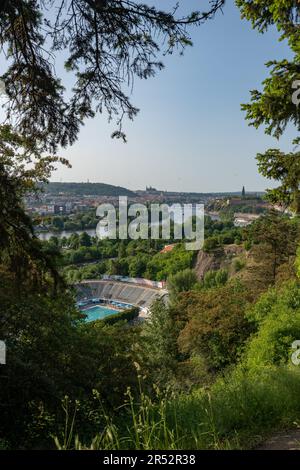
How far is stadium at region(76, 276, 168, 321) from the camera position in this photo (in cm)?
4900

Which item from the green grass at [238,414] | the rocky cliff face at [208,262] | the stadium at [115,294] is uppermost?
the green grass at [238,414]

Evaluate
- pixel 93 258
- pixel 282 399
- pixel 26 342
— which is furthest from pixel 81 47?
pixel 93 258

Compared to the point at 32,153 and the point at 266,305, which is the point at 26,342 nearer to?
the point at 32,153

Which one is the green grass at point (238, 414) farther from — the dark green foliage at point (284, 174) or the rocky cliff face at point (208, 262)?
the rocky cliff face at point (208, 262)

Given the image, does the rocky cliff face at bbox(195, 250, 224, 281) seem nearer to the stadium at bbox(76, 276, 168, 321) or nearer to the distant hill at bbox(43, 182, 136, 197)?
the stadium at bbox(76, 276, 168, 321)

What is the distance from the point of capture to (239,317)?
12625mm

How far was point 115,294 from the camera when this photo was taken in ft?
174

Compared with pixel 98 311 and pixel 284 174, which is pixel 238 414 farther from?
pixel 98 311

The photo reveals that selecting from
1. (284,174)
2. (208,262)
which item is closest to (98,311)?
(208,262)

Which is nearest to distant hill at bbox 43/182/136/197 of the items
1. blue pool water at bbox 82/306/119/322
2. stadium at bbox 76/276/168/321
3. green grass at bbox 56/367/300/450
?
stadium at bbox 76/276/168/321

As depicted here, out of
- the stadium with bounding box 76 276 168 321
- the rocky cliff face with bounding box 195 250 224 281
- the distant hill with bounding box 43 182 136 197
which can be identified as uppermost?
the distant hill with bounding box 43 182 136 197

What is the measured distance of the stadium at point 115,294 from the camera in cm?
4900

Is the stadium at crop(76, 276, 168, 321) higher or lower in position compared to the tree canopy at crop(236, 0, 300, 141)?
lower

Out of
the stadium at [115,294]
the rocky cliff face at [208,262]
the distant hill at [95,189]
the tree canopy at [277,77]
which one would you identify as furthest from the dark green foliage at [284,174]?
the distant hill at [95,189]
